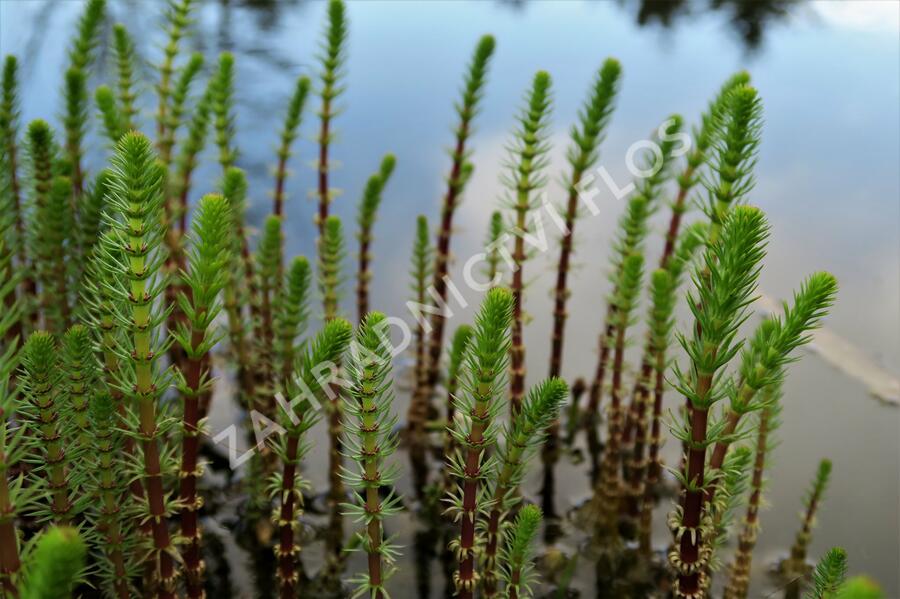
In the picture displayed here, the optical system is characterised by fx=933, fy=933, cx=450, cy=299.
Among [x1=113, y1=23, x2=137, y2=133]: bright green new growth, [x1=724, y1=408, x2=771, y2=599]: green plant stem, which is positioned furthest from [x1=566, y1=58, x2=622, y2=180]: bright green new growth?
[x1=113, y1=23, x2=137, y2=133]: bright green new growth

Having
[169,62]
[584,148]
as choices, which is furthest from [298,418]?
[169,62]

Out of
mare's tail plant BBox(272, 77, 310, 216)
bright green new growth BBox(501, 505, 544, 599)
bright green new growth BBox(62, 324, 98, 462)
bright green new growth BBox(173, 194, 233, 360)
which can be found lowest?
bright green new growth BBox(501, 505, 544, 599)

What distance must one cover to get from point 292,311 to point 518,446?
40 centimetres

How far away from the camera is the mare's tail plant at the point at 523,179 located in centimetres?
127

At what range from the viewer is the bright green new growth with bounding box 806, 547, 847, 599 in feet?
2.80

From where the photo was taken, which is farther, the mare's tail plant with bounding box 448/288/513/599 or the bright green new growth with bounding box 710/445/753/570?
the bright green new growth with bounding box 710/445/753/570

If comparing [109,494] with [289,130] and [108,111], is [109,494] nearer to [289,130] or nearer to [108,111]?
[108,111]

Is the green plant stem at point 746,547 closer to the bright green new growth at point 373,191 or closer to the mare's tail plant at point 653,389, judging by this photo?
the mare's tail plant at point 653,389

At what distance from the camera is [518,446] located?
93 centimetres

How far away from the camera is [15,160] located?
150 cm

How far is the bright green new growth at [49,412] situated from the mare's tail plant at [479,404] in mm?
372

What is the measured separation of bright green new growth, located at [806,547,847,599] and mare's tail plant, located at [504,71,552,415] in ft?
1.54

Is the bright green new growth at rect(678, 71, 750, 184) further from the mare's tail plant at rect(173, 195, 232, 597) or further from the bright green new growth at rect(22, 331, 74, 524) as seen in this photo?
the bright green new growth at rect(22, 331, 74, 524)

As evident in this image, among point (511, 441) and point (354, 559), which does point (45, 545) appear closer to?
point (511, 441)
